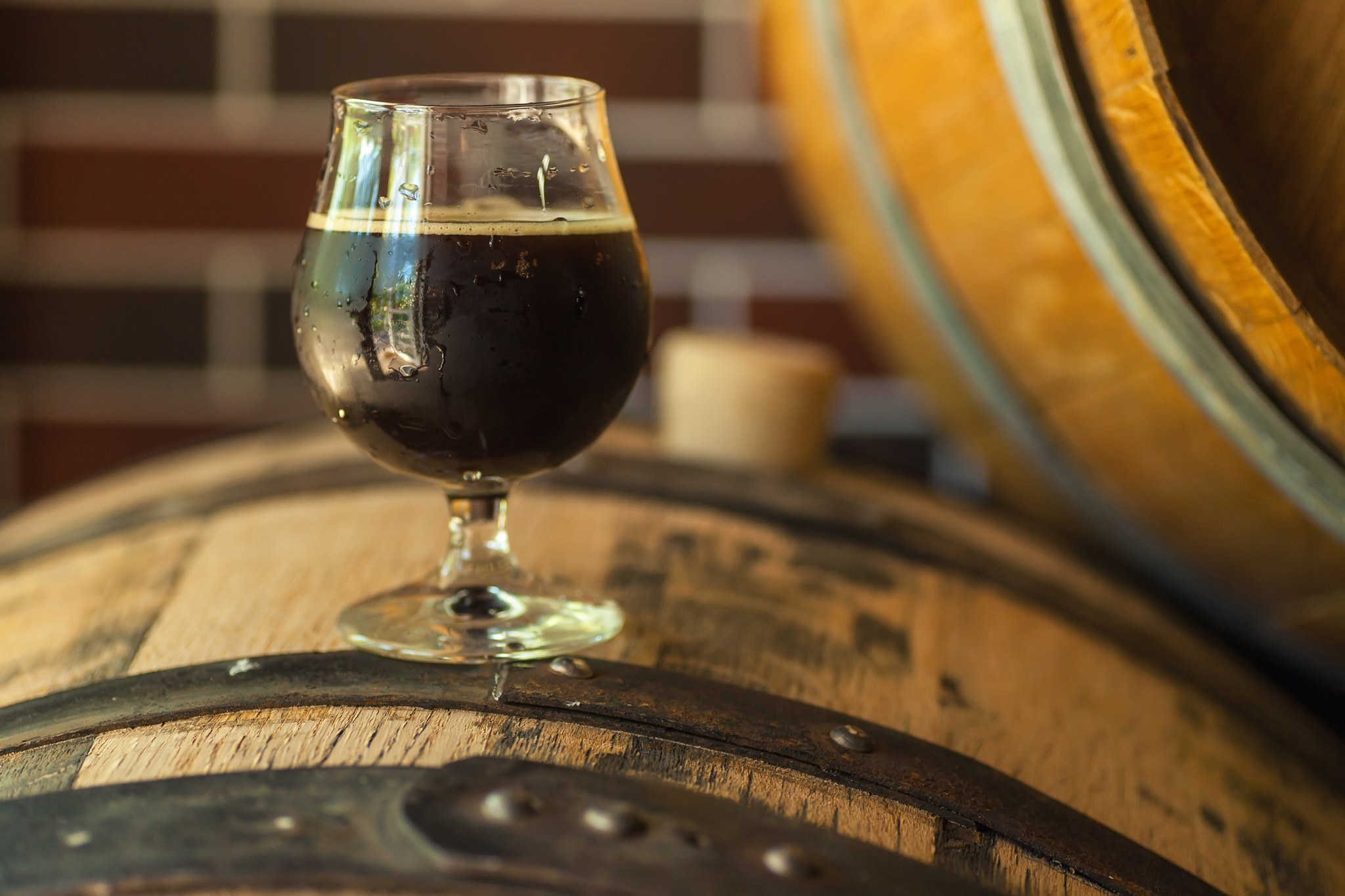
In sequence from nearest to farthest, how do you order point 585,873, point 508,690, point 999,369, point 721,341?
point 585,873, point 508,690, point 999,369, point 721,341

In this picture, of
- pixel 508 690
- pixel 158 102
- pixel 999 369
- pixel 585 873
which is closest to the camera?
pixel 585 873

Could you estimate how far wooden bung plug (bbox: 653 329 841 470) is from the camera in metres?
1.33

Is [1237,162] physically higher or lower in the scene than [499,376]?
higher

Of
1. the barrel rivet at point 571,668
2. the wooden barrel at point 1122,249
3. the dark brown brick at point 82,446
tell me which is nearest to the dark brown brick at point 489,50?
the dark brown brick at point 82,446

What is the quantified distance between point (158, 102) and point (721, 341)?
1.46 m

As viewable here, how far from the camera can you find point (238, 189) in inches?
96.2

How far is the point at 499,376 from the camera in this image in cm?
71

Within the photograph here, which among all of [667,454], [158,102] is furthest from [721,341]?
[158,102]

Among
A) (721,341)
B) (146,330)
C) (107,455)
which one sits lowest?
(107,455)

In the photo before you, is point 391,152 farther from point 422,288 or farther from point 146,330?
point 146,330

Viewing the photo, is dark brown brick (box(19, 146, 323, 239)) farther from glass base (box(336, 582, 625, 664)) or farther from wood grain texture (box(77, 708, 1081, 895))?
wood grain texture (box(77, 708, 1081, 895))

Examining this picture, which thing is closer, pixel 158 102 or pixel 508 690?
pixel 508 690

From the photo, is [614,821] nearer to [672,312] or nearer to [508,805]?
[508,805]

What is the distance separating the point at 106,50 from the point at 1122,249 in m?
2.13
